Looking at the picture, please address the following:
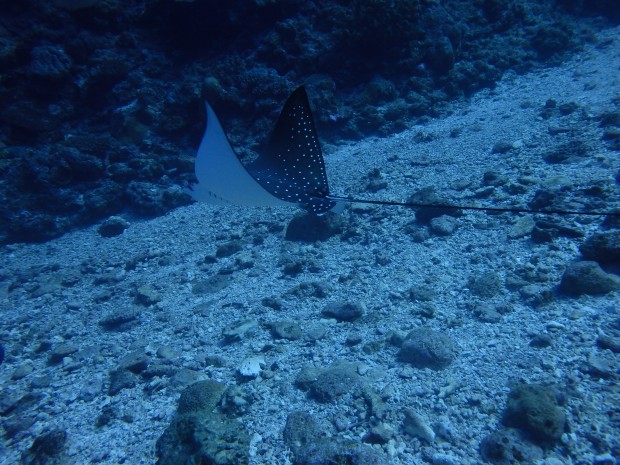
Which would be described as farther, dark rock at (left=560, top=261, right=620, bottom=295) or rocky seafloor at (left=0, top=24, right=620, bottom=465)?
dark rock at (left=560, top=261, right=620, bottom=295)

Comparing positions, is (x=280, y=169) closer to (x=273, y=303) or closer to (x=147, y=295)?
(x=273, y=303)

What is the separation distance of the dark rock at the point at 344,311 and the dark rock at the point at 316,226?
1.50 meters

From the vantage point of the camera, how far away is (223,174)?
3.50 m

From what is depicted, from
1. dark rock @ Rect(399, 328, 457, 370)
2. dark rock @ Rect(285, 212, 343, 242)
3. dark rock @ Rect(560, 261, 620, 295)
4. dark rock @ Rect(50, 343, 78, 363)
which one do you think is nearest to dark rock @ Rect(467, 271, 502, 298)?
dark rock @ Rect(560, 261, 620, 295)

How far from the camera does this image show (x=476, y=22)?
10352mm

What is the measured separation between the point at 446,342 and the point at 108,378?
348 cm

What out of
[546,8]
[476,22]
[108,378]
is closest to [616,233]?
[108,378]

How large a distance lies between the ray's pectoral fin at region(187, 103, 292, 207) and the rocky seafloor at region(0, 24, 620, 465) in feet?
4.27

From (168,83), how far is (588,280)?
8.91m

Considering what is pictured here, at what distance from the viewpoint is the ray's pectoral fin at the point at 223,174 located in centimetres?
325

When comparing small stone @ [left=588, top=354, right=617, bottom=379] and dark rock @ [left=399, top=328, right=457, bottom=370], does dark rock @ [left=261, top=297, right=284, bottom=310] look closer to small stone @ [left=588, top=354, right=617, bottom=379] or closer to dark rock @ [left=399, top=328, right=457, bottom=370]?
dark rock @ [left=399, top=328, right=457, bottom=370]

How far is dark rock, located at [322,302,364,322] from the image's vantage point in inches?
139

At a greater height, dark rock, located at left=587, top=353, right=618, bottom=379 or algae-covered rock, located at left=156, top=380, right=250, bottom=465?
dark rock, located at left=587, top=353, right=618, bottom=379

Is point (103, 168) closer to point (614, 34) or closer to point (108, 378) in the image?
point (108, 378)
